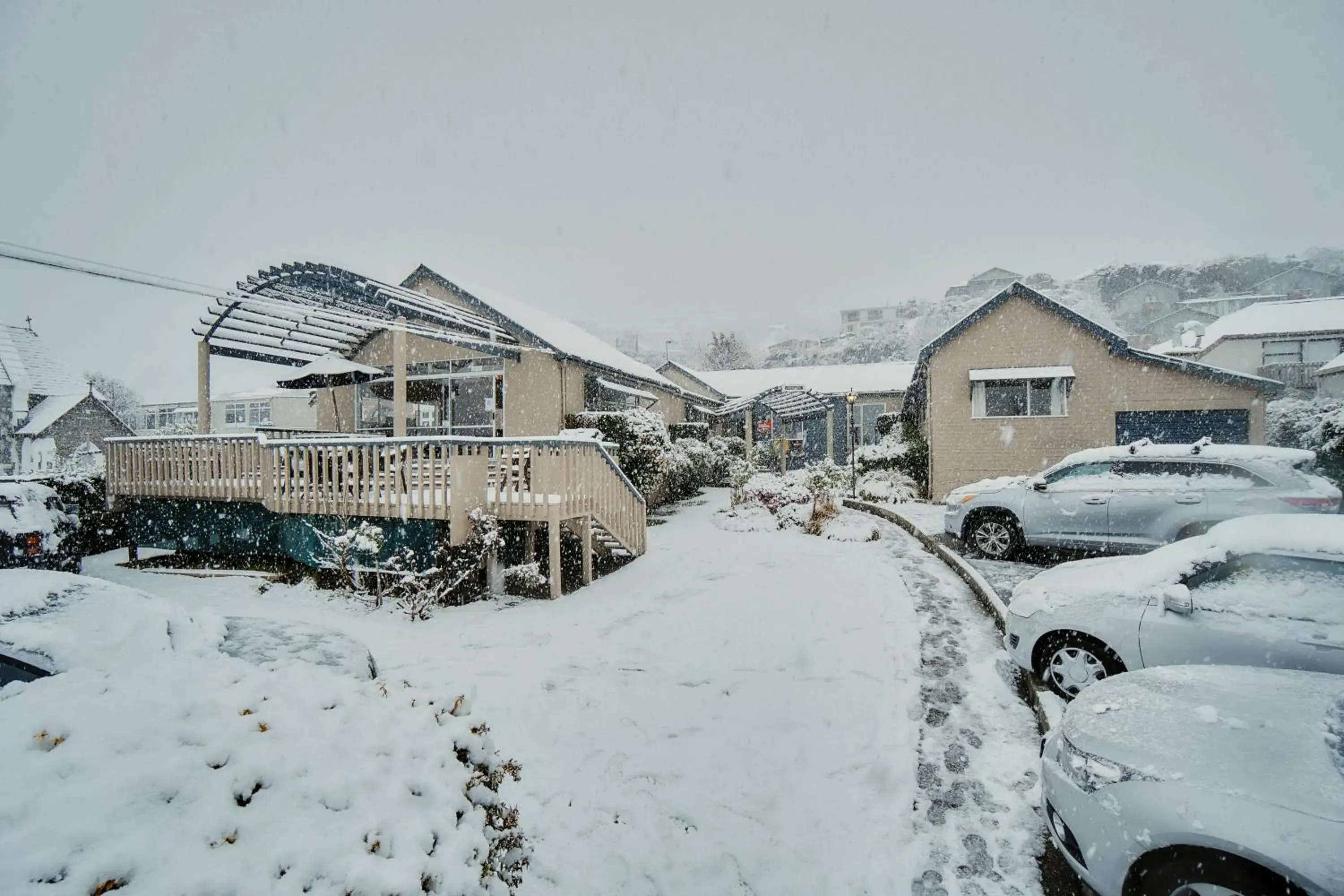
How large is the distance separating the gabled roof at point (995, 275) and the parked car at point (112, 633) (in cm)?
7711

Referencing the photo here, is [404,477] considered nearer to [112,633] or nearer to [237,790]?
[112,633]

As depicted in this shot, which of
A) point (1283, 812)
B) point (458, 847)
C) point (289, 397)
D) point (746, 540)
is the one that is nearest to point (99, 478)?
point (746, 540)

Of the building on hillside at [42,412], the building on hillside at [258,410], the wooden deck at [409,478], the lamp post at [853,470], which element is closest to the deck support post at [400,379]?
the wooden deck at [409,478]

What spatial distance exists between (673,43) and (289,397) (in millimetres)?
59819

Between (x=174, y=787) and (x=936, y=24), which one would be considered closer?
(x=174, y=787)

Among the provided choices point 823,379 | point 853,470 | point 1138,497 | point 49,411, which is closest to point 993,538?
point 1138,497

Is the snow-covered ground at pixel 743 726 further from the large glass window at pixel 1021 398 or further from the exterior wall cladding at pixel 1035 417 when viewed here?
the large glass window at pixel 1021 398

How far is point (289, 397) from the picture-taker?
33.8 m

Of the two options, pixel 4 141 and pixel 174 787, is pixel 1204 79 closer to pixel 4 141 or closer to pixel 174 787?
pixel 174 787

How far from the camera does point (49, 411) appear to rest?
24953mm

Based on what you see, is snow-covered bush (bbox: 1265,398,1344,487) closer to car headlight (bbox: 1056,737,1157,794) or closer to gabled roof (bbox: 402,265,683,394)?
car headlight (bbox: 1056,737,1157,794)

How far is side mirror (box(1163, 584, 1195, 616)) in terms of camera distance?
3.65m

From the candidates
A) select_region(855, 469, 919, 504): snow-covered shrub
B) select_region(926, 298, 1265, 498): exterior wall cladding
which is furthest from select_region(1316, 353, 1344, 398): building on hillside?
select_region(855, 469, 919, 504): snow-covered shrub

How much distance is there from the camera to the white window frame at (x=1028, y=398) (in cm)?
1527
